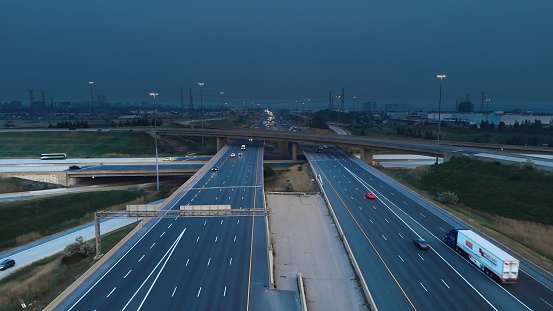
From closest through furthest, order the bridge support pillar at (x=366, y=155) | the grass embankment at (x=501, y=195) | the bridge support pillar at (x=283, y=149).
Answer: the grass embankment at (x=501, y=195) → the bridge support pillar at (x=366, y=155) → the bridge support pillar at (x=283, y=149)

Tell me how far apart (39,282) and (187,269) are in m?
11.0

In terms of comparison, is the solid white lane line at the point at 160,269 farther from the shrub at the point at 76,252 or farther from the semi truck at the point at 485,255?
the semi truck at the point at 485,255

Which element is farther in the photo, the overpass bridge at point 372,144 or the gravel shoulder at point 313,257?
the overpass bridge at point 372,144

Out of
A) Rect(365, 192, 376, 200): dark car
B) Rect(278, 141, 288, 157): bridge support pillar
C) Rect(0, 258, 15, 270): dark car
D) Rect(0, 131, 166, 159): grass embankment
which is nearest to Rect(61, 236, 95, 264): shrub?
Rect(0, 258, 15, 270): dark car

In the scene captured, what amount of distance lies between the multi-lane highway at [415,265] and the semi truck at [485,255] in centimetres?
55

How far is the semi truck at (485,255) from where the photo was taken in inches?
1021

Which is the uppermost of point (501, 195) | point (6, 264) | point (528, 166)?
point (528, 166)

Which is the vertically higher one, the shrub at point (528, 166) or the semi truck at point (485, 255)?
the shrub at point (528, 166)

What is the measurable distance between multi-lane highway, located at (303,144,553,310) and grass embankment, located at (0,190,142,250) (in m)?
32.5

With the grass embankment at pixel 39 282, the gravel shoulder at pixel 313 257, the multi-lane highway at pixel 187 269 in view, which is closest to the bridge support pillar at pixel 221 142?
the gravel shoulder at pixel 313 257

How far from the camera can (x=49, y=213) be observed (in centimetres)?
4922

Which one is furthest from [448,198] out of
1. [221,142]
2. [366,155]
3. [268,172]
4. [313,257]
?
[221,142]

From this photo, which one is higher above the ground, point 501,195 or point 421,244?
point 501,195

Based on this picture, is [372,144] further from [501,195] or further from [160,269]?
[160,269]
